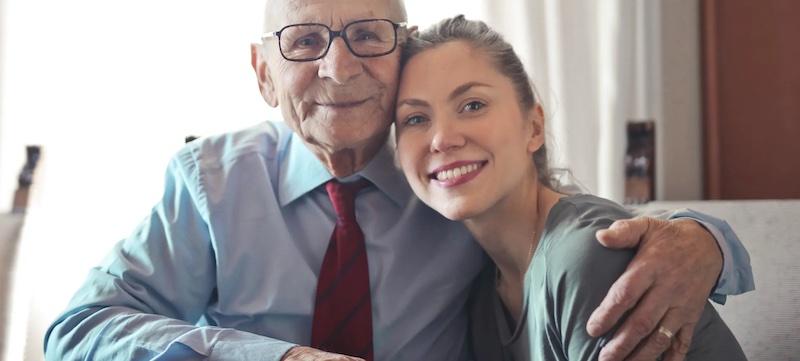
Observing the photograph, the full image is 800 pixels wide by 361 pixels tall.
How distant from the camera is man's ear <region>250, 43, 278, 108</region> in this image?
5.12 feet

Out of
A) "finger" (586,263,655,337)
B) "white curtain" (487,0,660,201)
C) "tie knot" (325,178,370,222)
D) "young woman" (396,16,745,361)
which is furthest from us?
"white curtain" (487,0,660,201)

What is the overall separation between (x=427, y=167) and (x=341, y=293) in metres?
A: 0.28

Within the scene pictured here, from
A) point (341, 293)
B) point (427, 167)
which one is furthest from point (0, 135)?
point (427, 167)

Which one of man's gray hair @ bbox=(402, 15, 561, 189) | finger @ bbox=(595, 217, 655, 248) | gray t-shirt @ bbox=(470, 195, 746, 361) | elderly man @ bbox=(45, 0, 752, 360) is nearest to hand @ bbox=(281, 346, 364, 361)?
elderly man @ bbox=(45, 0, 752, 360)

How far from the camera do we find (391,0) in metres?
1.45

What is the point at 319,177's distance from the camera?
1507mm

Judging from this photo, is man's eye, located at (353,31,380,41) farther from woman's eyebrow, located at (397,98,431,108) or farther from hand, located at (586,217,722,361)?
hand, located at (586,217,722,361)

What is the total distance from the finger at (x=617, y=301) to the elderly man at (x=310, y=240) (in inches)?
10.5

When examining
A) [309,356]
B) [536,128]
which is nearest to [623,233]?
[536,128]

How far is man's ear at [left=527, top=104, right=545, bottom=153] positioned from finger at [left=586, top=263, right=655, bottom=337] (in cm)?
34

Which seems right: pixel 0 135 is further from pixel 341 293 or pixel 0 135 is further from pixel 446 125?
pixel 446 125

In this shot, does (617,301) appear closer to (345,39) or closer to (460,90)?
(460,90)

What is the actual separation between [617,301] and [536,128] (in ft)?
1.36

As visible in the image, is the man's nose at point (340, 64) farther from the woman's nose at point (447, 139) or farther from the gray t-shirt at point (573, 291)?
the gray t-shirt at point (573, 291)
